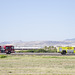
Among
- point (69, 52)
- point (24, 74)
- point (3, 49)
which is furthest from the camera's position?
point (3, 49)

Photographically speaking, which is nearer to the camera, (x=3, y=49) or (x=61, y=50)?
(x=61, y=50)

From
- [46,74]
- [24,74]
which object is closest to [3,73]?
[24,74]

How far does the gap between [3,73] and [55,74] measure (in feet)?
16.9

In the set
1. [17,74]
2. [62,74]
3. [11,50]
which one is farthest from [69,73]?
[11,50]

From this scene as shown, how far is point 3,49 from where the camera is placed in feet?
225

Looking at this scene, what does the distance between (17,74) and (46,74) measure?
2.80 metres

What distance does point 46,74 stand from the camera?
2298cm

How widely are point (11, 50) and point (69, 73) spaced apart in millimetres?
45641

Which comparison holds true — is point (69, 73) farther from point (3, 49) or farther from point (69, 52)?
point (3, 49)

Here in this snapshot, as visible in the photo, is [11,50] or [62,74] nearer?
[62,74]

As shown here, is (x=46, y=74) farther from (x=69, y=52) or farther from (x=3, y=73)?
(x=69, y=52)

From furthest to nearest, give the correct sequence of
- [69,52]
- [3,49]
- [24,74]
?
[3,49] < [69,52] < [24,74]

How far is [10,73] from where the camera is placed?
23.7 meters

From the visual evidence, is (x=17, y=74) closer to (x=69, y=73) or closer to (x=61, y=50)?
(x=69, y=73)
